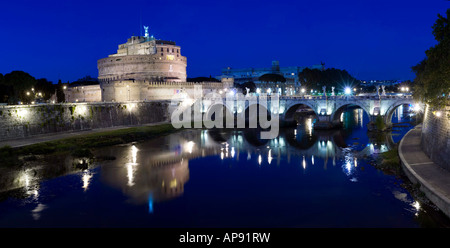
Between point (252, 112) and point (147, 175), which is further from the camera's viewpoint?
point (252, 112)

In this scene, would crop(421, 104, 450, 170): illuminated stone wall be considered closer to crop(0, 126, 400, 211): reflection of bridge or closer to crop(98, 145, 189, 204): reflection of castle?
crop(0, 126, 400, 211): reflection of bridge

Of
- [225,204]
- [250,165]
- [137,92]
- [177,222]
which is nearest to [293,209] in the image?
[225,204]

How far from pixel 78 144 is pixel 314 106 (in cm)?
2671

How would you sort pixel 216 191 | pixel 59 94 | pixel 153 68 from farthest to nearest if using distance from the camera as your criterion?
pixel 153 68 → pixel 59 94 → pixel 216 191

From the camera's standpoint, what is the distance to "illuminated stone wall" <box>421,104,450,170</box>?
49.8ft

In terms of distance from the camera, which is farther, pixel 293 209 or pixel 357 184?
pixel 357 184

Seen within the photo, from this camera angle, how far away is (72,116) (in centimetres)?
3472

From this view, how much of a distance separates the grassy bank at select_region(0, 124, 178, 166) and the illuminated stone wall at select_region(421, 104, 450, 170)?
878 inches

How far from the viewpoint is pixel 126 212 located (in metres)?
14.2

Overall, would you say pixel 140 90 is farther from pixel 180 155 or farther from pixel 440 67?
pixel 440 67

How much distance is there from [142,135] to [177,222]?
22.8 m

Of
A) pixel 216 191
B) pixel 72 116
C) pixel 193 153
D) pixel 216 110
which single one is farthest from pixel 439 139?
pixel 216 110
